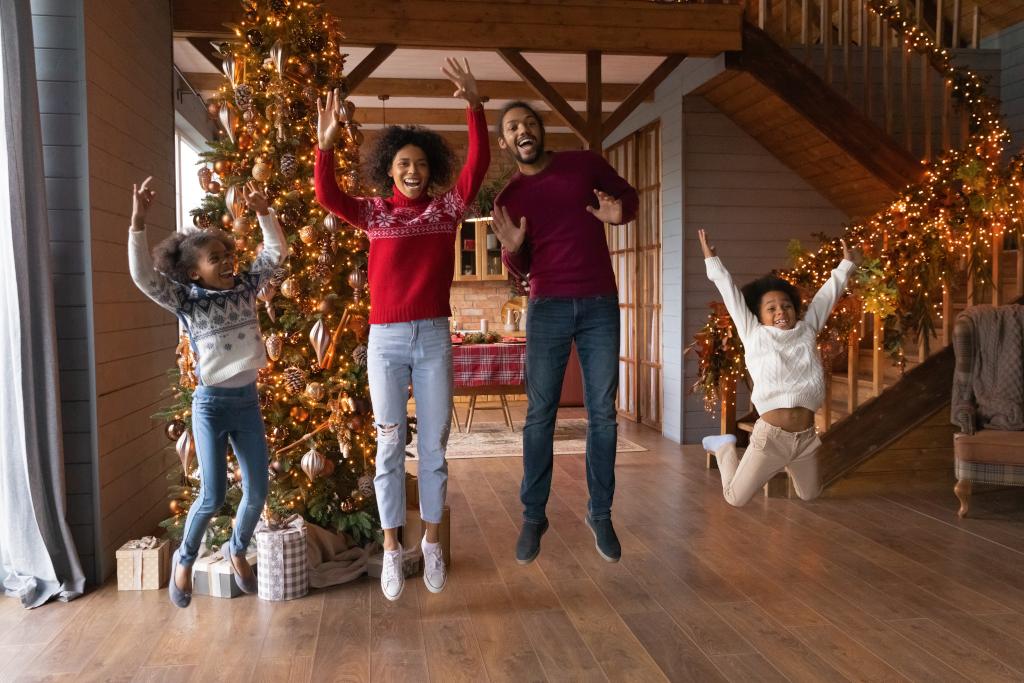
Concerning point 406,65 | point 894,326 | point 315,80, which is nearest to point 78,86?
point 315,80

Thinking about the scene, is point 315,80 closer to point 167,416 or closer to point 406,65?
point 167,416

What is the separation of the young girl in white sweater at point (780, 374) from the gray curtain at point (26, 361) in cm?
268

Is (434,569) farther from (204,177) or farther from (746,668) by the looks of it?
(204,177)

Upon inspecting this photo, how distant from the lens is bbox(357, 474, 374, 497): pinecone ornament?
4.05 m

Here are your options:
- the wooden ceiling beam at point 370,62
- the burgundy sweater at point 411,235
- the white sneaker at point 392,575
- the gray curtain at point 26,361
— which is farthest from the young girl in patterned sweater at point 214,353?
the wooden ceiling beam at point 370,62

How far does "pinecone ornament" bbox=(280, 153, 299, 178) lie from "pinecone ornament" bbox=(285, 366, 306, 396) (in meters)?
0.81

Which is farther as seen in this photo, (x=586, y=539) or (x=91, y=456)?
(x=586, y=539)

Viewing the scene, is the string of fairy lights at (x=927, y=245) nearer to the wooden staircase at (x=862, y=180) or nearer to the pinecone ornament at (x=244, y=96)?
the wooden staircase at (x=862, y=180)

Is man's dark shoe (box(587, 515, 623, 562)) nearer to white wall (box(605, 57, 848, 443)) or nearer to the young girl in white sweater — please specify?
the young girl in white sweater

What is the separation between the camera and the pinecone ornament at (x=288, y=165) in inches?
146

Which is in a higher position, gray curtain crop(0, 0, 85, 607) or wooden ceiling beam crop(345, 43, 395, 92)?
wooden ceiling beam crop(345, 43, 395, 92)

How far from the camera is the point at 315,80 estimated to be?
12.5 ft

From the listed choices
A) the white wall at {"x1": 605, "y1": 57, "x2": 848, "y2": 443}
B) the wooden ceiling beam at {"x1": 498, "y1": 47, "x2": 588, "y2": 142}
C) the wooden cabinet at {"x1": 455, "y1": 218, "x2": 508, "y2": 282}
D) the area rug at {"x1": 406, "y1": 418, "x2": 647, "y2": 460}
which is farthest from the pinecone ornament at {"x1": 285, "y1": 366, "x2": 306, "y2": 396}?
the wooden cabinet at {"x1": 455, "y1": 218, "x2": 508, "y2": 282}

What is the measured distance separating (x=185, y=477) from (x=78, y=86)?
179 cm
